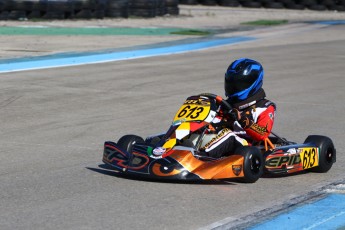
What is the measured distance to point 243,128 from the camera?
6.84m

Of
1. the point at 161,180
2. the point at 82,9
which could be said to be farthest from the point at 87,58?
the point at 161,180

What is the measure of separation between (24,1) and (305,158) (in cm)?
1794

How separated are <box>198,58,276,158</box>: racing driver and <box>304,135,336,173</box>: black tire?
1.77 ft

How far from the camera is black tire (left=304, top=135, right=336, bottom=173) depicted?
23.5 ft

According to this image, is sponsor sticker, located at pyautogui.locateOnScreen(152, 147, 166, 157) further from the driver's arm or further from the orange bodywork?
the driver's arm

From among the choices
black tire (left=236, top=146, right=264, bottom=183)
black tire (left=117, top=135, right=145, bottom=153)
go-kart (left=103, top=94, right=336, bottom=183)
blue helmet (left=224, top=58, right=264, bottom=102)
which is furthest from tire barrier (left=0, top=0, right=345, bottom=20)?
black tire (left=236, top=146, right=264, bottom=183)

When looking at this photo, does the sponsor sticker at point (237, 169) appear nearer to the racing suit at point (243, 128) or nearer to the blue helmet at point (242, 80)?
the racing suit at point (243, 128)

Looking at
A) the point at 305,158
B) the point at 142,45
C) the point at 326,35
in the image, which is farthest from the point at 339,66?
the point at 305,158

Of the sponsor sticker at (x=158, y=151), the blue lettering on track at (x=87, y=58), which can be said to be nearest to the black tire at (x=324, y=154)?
the sponsor sticker at (x=158, y=151)

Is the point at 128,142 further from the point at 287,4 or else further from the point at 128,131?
the point at 287,4

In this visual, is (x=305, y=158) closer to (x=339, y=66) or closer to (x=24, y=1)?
(x=339, y=66)

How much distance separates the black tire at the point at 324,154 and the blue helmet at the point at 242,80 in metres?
0.74

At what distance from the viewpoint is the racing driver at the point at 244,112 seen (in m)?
6.78

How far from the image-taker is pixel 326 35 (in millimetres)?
25016
